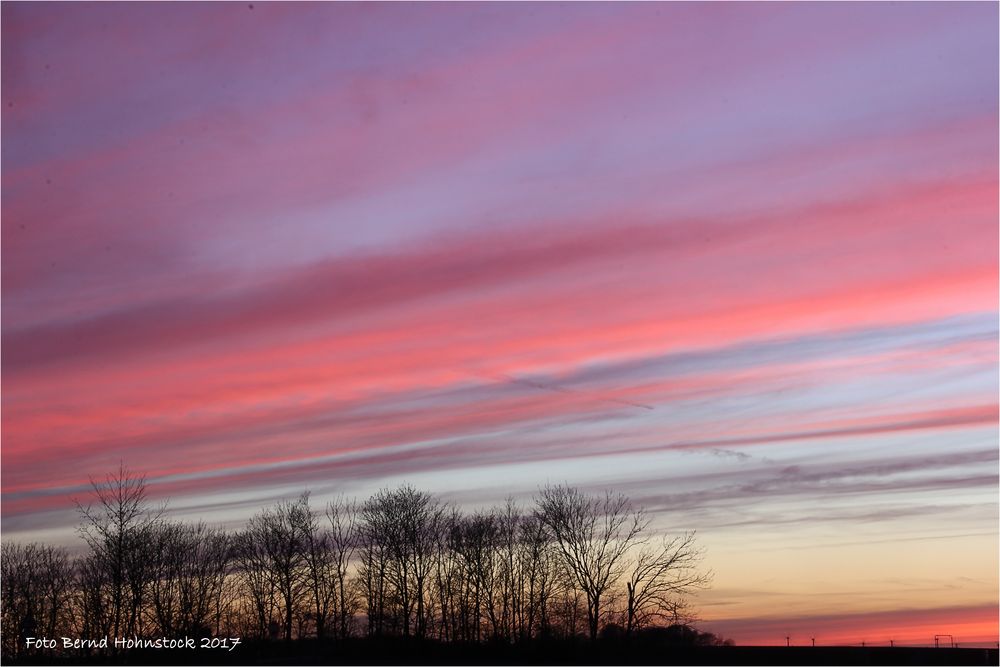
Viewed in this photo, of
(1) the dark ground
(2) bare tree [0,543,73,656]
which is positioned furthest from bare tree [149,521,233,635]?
(1) the dark ground

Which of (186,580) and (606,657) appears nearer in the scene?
(606,657)

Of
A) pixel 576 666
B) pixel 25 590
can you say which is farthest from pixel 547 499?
pixel 576 666

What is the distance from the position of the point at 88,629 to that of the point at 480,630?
33617 millimetres

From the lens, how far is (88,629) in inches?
3250

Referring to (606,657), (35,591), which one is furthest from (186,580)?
(606,657)

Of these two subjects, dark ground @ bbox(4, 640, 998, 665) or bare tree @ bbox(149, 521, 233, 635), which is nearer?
dark ground @ bbox(4, 640, 998, 665)

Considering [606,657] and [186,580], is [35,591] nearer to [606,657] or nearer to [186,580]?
[186,580]

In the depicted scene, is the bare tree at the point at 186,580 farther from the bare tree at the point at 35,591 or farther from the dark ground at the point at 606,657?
the dark ground at the point at 606,657

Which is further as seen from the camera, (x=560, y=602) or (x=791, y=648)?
(x=560, y=602)

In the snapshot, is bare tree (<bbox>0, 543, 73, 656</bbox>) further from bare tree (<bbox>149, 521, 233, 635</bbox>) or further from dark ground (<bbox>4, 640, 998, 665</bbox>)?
dark ground (<bbox>4, 640, 998, 665</bbox>)

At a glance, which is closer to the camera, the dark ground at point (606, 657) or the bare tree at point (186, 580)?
the dark ground at point (606, 657)

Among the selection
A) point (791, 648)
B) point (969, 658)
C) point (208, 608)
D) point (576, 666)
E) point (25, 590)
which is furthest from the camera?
point (208, 608)

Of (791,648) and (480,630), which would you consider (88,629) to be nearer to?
(480,630)

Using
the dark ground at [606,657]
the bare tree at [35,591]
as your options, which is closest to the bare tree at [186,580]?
the bare tree at [35,591]
